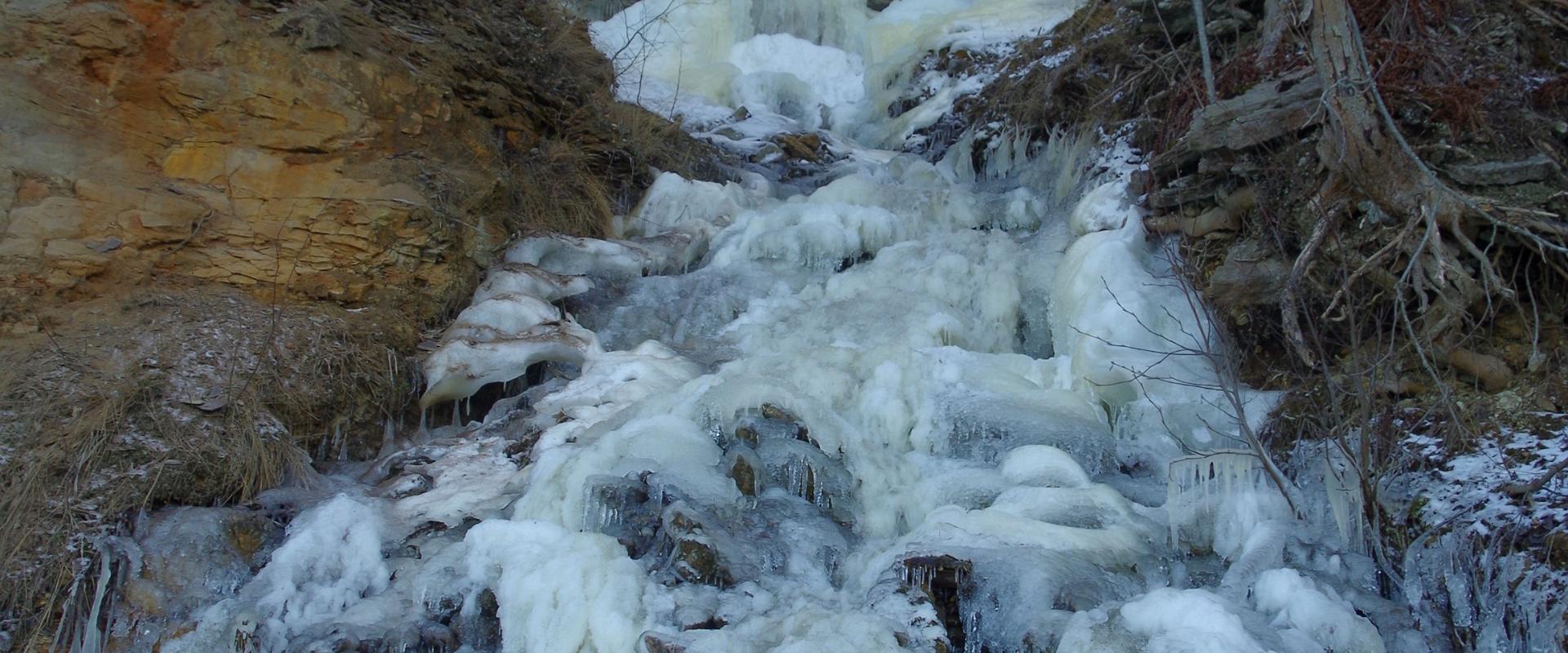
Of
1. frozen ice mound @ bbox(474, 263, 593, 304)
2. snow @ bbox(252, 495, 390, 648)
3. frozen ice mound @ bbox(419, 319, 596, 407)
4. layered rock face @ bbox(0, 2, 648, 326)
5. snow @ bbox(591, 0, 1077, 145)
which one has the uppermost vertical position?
snow @ bbox(591, 0, 1077, 145)

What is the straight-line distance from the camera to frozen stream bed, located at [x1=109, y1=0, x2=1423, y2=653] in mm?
3641

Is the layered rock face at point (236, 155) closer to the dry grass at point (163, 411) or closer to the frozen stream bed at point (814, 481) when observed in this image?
the dry grass at point (163, 411)

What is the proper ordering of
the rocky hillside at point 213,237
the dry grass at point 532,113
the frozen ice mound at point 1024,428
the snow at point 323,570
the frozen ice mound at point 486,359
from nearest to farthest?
Result: the snow at point 323,570 → the rocky hillside at point 213,237 → the frozen ice mound at point 1024,428 → the frozen ice mound at point 486,359 → the dry grass at point 532,113

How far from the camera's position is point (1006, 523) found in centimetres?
401

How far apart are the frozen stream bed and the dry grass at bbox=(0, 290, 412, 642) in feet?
0.66

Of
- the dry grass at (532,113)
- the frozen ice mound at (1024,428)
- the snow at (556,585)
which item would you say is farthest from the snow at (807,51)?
the snow at (556,585)

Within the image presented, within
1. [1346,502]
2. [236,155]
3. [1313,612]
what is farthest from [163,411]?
[1346,502]

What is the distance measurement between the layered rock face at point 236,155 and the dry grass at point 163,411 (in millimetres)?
292

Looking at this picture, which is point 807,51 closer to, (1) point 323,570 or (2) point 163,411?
(2) point 163,411

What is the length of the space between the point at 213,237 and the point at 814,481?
3552 millimetres

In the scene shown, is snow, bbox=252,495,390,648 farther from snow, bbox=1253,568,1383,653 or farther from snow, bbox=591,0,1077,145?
snow, bbox=591,0,1077,145

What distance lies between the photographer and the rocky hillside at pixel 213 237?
440cm

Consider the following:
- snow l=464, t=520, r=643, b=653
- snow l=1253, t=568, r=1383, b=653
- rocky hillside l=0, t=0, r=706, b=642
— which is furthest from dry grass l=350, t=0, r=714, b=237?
snow l=1253, t=568, r=1383, b=653

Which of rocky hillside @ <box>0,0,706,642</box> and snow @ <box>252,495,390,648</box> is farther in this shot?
rocky hillside @ <box>0,0,706,642</box>
